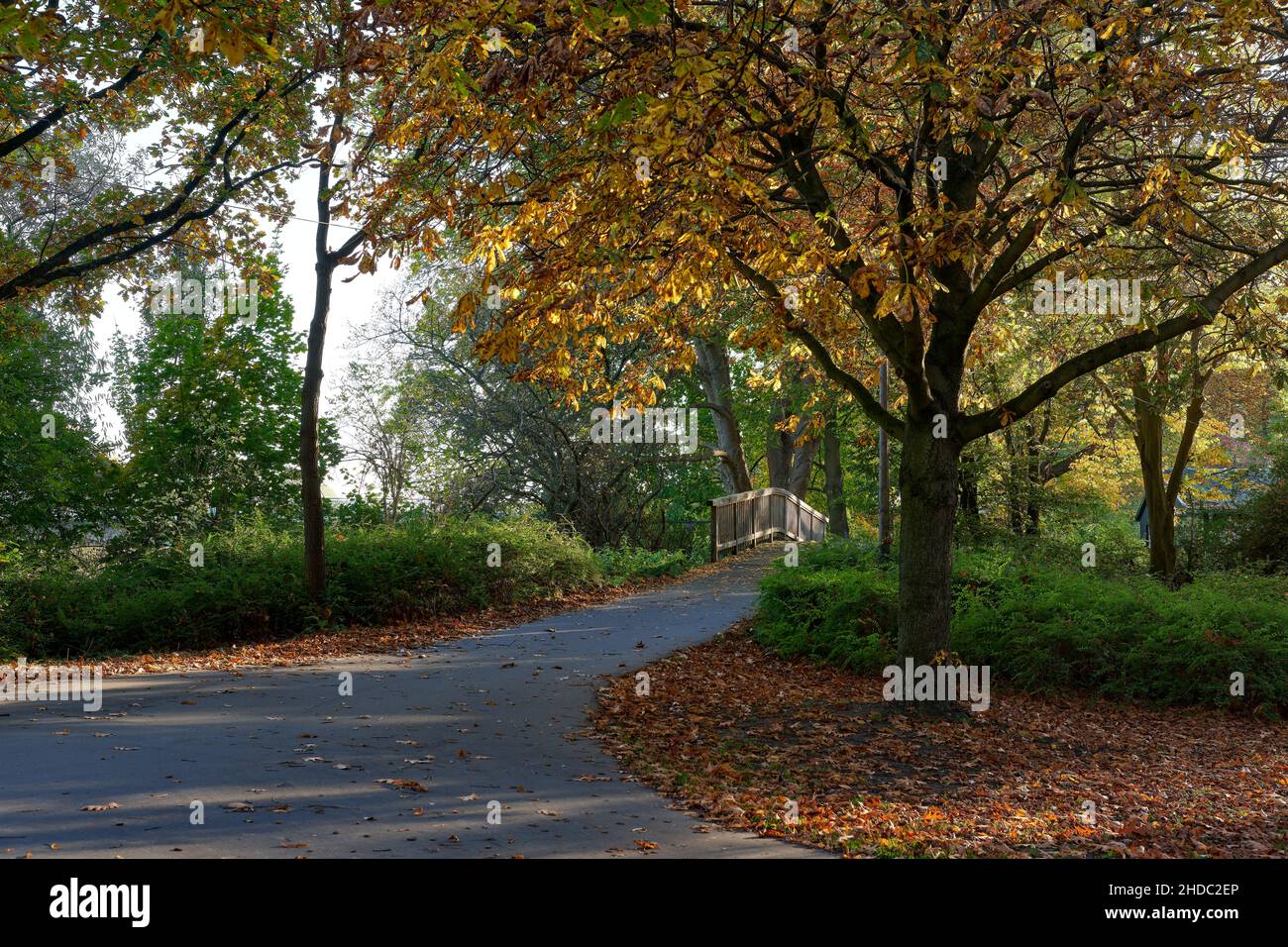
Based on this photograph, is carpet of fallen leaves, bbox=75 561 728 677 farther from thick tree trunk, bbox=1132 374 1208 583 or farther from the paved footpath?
thick tree trunk, bbox=1132 374 1208 583

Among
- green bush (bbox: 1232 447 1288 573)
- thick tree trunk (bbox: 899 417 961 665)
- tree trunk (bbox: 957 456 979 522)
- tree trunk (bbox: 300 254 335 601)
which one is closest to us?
thick tree trunk (bbox: 899 417 961 665)

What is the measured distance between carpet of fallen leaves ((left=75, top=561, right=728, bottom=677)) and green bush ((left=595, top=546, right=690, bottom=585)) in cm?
291

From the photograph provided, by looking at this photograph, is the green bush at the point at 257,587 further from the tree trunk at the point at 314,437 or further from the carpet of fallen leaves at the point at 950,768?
the carpet of fallen leaves at the point at 950,768

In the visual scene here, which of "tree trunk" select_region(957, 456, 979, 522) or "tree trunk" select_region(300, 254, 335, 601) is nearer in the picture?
"tree trunk" select_region(300, 254, 335, 601)

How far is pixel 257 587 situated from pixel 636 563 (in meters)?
9.10

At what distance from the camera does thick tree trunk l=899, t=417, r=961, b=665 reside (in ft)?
33.8

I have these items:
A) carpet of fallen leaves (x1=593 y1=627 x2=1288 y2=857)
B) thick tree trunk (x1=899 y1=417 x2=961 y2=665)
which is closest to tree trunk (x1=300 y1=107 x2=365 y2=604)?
carpet of fallen leaves (x1=593 y1=627 x2=1288 y2=857)

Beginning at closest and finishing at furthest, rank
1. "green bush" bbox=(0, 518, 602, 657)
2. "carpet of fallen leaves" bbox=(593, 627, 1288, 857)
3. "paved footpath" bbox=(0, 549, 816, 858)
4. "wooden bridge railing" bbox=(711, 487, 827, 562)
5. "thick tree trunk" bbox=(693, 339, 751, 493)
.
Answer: "paved footpath" bbox=(0, 549, 816, 858), "carpet of fallen leaves" bbox=(593, 627, 1288, 857), "green bush" bbox=(0, 518, 602, 657), "wooden bridge railing" bbox=(711, 487, 827, 562), "thick tree trunk" bbox=(693, 339, 751, 493)

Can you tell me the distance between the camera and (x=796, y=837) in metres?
6.45

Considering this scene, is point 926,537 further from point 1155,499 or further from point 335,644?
point 1155,499

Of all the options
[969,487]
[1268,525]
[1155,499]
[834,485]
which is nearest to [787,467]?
[834,485]

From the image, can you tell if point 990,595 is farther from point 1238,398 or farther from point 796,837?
point 1238,398

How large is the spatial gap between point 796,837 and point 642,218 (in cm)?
493

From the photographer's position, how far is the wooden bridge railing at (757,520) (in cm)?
2569
